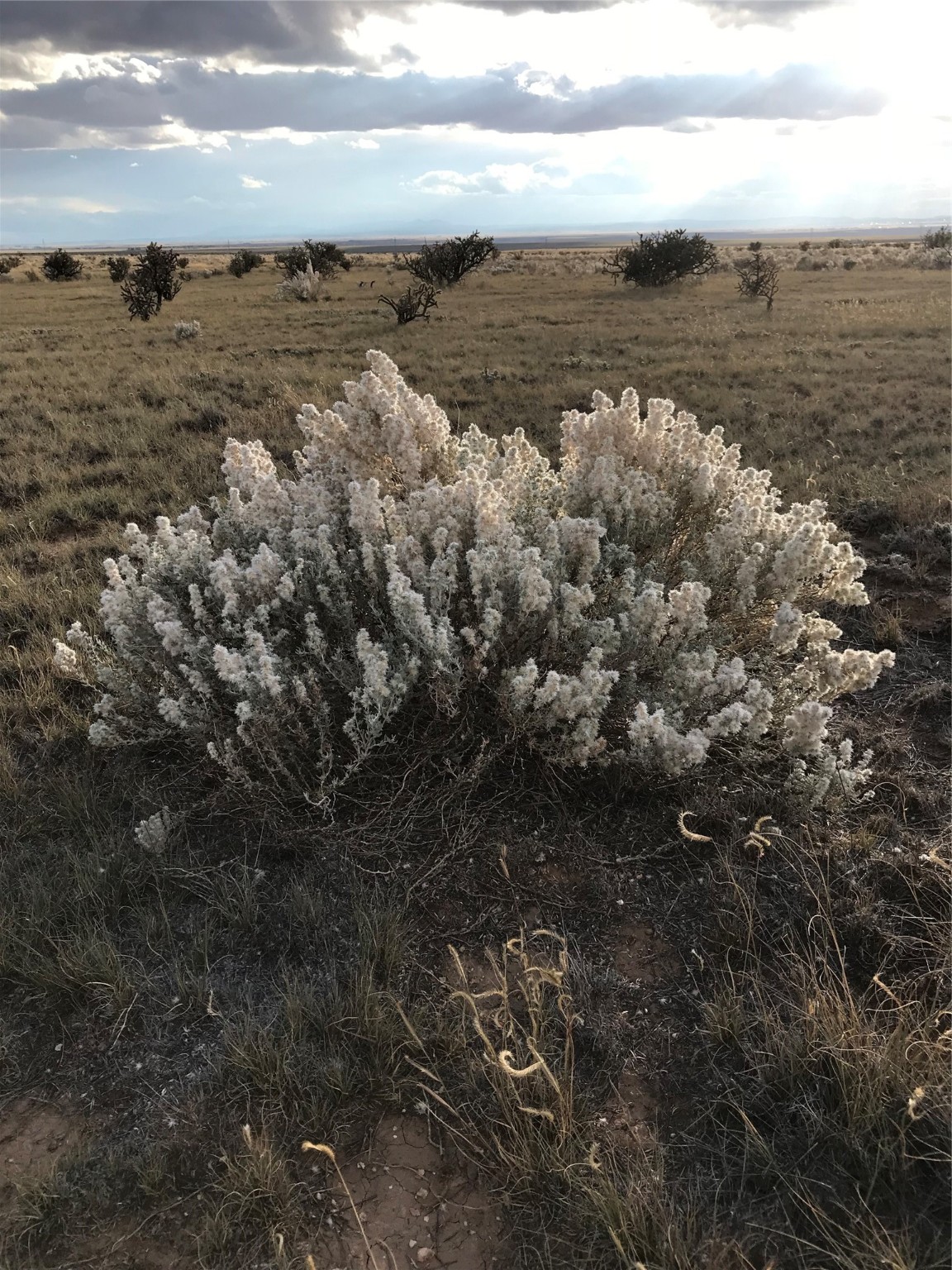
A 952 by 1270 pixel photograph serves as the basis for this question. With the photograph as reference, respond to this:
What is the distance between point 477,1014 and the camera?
225 centimetres

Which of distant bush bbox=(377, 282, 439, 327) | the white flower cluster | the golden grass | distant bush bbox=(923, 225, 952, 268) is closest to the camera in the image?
the white flower cluster

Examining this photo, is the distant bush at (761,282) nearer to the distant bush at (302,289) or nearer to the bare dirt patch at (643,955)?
the distant bush at (302,289)

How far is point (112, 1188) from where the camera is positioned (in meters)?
1.92

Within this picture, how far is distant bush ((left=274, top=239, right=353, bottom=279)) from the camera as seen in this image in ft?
99.4

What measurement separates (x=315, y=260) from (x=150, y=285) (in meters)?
11.9

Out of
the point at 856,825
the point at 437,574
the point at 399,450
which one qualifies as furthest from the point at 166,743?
the point at 856,825

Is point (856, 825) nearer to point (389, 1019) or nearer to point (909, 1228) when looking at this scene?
point (909, 1228)

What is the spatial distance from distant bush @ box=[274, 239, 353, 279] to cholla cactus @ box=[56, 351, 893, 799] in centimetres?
2798

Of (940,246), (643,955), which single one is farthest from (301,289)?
(940,246)

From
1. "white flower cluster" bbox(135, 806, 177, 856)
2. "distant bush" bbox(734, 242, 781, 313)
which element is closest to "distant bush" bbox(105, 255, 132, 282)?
"distant bush" bbox(734, 242, 781, 313)

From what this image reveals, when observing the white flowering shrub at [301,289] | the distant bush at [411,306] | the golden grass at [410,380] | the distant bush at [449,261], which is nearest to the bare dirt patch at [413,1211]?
the golden grass at [410,380]

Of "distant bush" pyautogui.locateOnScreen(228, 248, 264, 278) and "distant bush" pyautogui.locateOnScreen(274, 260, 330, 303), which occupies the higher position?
"distant bush" pyautogui.locateOnScreen(228, 248, 264, 278)

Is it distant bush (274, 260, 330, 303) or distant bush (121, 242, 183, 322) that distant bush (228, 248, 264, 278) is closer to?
distant bush (274, 260, 330, 303)

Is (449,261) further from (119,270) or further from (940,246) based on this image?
(940,246)
